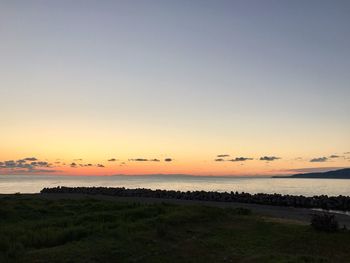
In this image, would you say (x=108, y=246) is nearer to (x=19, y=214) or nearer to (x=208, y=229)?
(x=208, y=229)

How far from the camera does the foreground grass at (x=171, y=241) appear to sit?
1302 cm

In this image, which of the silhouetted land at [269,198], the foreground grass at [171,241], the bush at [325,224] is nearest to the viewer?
the foreground grass at [171,241]

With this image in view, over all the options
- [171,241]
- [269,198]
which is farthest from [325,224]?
[269,198]

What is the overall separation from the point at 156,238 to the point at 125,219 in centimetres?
501

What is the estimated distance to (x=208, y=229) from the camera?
1805 centimetres

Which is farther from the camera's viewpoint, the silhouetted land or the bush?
the silhouetted land

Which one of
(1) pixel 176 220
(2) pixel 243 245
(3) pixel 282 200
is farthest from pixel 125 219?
(3) pixel 282 200

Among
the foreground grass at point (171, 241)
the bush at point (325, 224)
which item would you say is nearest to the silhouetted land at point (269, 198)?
the foreground grass at point (171, 241)

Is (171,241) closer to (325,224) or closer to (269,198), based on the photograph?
(325,224)

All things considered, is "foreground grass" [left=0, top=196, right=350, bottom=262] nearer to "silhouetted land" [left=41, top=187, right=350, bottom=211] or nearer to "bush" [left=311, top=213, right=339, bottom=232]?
"bush" [left=311, top=213, right=339, bottom=232]

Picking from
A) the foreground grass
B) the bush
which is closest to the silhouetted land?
the foreground grass

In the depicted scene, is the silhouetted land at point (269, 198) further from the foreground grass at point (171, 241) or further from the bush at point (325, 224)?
the bush at point (325, 224)

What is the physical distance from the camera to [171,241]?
50.8 ft

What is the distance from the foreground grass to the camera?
42.7ft
